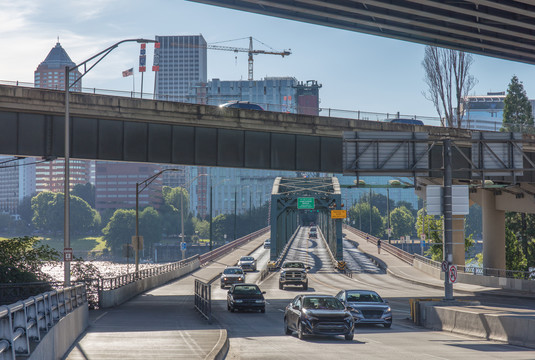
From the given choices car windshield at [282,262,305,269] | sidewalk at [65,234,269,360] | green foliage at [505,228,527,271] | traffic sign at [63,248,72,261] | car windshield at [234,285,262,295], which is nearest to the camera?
sidewalk at [65,234,269,360]

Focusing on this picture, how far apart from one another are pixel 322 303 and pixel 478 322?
18.0 feet

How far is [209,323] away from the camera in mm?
27344

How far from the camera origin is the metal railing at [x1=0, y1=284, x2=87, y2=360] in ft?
32.0

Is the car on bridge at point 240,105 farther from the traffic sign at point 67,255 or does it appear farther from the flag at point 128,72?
the flag at point 128,72

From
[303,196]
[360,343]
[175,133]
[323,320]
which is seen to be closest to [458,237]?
[175,133]

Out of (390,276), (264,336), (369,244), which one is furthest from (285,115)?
(369,244)

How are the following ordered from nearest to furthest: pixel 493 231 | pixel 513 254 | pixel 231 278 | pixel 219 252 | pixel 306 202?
pixel 231 278, pixel 493 231, pixel 513 254, pixel 219 252, pixel 306 202

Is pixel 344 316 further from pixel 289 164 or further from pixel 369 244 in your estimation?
pixel 369 244

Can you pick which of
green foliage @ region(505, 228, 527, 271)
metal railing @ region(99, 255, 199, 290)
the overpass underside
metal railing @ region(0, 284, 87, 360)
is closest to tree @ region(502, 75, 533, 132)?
green foliage @ region(505, 228, 527, 271)

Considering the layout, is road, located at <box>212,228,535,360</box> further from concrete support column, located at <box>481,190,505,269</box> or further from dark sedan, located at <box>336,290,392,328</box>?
concrete support column, located at <box>481,190,505,269</box>

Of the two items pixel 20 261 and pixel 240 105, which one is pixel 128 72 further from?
pixel 20 261

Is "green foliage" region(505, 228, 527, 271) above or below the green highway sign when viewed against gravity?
below

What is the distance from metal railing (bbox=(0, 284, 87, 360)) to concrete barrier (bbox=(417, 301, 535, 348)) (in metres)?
13.1

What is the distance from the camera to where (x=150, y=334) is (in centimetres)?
2264
